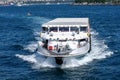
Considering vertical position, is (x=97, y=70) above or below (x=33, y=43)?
above

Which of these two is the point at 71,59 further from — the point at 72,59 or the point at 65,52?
the point at 65,52

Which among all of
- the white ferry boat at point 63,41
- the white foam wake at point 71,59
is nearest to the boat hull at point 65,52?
the white ferry boat at point 63,41

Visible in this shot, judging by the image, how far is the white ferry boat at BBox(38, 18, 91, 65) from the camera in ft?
166

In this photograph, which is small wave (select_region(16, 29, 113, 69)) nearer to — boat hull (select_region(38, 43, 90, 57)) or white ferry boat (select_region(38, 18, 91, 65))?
boat hull (select_region(38, 43, 90, 57))

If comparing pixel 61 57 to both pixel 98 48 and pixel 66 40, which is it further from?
pixel 98 48

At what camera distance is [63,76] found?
157 ft

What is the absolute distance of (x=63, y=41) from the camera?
52.9 m

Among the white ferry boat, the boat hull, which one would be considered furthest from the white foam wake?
the white ferry boat

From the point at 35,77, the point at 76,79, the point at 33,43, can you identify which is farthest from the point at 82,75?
the point at 33,43

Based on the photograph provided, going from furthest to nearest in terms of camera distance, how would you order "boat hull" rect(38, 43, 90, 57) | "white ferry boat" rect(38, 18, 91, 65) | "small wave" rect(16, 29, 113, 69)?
"small wave" rect(16, 29, 113, 69), "white ferry boat" rect(38, 18, 91, 65), "boat hull" rect(38, 43, 90, 57)

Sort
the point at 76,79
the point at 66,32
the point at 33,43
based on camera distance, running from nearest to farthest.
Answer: the point at 76,79
the point at 66,32
the point at 33,43

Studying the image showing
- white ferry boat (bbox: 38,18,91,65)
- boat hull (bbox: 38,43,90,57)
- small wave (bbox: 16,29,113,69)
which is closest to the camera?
boat hull (bbox: 38,43,90,57)

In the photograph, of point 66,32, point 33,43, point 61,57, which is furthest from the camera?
point 33,43

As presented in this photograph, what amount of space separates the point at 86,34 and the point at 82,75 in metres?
8.89
